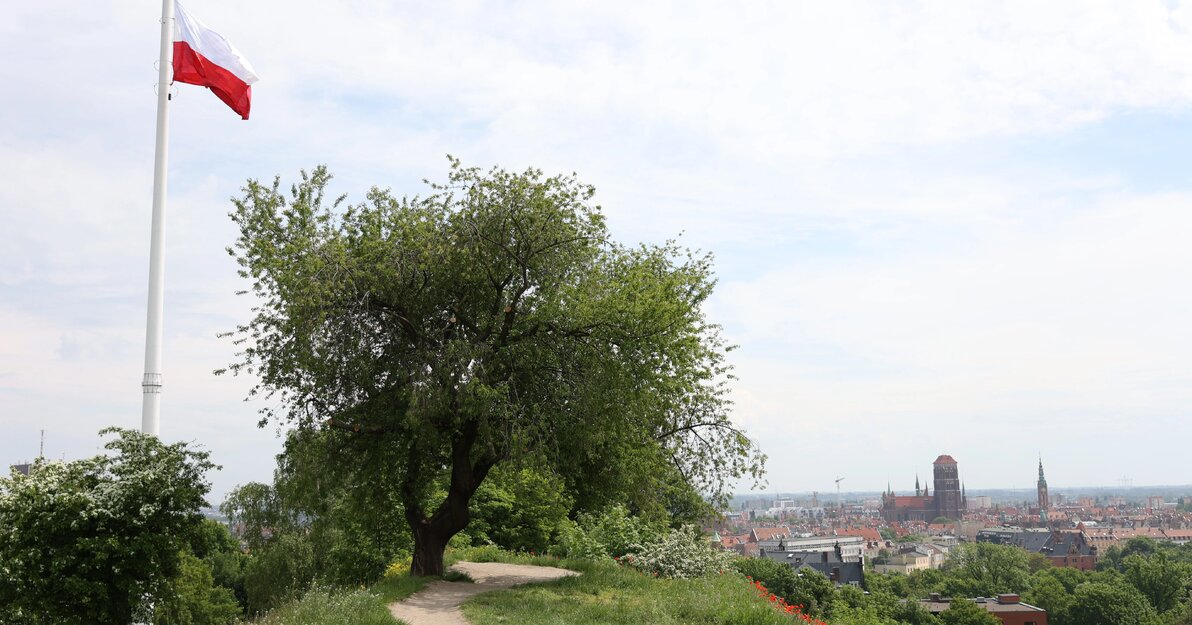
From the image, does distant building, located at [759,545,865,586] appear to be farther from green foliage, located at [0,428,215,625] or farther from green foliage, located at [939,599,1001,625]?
green foliage, located at [0,428,215,625]

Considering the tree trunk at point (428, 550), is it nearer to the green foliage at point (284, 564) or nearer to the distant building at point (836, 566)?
the green foliage at point (284, 564)

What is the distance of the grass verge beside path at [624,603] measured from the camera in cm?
1352

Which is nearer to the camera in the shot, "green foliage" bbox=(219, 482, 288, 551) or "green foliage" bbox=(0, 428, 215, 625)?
"green foliage" bbox=(0, 428, 215, 625)

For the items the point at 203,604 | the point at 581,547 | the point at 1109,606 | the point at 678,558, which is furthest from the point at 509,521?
the point at 1109,606

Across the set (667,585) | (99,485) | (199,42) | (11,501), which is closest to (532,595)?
(667,585)

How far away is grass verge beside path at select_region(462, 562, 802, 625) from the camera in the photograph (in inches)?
532

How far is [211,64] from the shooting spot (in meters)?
17.5

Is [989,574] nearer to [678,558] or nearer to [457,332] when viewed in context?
[678,558]

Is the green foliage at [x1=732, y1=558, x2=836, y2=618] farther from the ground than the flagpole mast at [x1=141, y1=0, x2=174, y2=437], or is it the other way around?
the flagpole mast at [x1=141, y1=0, x2=174, y2=437]

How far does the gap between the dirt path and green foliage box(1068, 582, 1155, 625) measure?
92667mm

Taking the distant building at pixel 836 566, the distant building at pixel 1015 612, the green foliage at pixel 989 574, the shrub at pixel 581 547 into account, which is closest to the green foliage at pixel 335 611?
the shrub at pixel 581 547

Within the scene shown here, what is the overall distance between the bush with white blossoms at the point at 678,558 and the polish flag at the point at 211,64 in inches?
456

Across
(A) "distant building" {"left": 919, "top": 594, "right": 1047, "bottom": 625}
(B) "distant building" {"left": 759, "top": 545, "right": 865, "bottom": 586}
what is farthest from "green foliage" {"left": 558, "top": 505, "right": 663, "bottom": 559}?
(B) "distant building" {"left": 759, "top": 545, "right": 865, "bottom": 586}

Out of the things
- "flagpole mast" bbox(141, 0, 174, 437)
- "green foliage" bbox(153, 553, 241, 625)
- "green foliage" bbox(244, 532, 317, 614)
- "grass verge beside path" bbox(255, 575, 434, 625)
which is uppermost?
"flagpole mast" bbox(141, 0, 174, 437)
